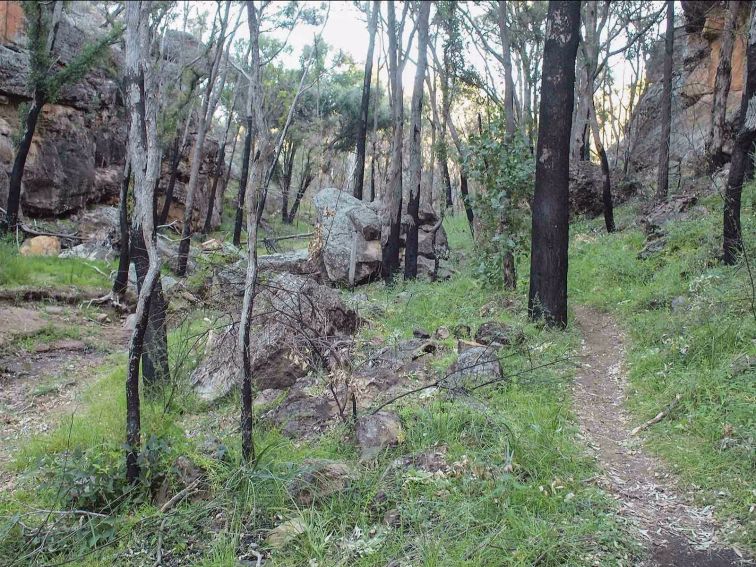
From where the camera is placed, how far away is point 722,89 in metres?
13.6

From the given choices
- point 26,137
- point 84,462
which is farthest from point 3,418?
point 26,137

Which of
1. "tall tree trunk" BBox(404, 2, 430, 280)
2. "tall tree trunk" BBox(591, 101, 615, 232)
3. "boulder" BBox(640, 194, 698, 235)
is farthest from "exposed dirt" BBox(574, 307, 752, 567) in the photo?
"tall tree trunk" BBox(591, 101, 615, 232)

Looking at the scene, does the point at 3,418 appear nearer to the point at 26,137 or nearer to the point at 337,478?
the point at 337,478

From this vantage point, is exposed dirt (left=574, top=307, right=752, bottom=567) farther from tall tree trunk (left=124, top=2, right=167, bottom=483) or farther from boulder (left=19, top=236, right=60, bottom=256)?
boulder (left=19, top=236, right=60, bottom=256)

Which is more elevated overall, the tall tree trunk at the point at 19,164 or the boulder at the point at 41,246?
the tall tree trunk at the point at 19,164

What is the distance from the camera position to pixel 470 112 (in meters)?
30.5

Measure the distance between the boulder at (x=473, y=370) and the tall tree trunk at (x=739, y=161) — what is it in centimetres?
372

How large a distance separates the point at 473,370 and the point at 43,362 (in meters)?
6.87

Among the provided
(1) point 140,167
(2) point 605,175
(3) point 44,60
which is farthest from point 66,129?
(1) point 140,167

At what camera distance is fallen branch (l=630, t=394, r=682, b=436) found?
176 inches

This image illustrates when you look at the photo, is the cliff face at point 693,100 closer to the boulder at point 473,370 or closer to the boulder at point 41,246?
the boulder at point 473,370

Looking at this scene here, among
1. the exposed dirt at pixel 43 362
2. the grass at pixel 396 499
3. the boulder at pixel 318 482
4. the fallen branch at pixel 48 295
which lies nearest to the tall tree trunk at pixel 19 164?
the fallen branch at pixel 48 295

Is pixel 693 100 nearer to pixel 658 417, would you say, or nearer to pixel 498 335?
pixel 498 335

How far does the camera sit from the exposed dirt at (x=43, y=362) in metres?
6.30
